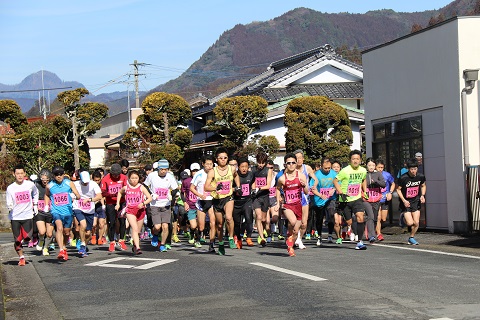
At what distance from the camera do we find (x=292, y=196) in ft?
51.0

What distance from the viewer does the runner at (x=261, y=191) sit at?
17.7 meters

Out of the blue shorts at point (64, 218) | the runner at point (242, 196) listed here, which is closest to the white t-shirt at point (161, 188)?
the runner at point (242, 196)

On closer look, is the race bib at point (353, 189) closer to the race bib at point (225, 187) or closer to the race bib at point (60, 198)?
the race bib at point (225, 187)

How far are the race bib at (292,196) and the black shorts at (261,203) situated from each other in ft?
8.63

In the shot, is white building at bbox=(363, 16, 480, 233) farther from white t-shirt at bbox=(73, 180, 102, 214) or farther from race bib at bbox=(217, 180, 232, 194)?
white t-shirt at bbox=(73, 180, 102, 214)

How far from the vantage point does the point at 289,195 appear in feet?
51.1

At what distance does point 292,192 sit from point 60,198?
14.2ft

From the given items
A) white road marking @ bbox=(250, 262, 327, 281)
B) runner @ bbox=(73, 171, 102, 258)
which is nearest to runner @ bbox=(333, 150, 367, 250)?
white road marking @ bbox=(250, 262, 327, 281)

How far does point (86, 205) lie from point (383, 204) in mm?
6781

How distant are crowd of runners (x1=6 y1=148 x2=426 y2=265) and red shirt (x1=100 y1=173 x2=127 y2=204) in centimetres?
2

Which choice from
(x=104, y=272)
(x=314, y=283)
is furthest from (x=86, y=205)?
(x=314, y=283)

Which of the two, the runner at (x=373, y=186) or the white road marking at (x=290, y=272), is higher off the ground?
the runner at (x=373, y=186)

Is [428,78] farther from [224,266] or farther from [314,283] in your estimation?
[314,283]

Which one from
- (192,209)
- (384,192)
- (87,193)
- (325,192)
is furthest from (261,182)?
(87,193)
